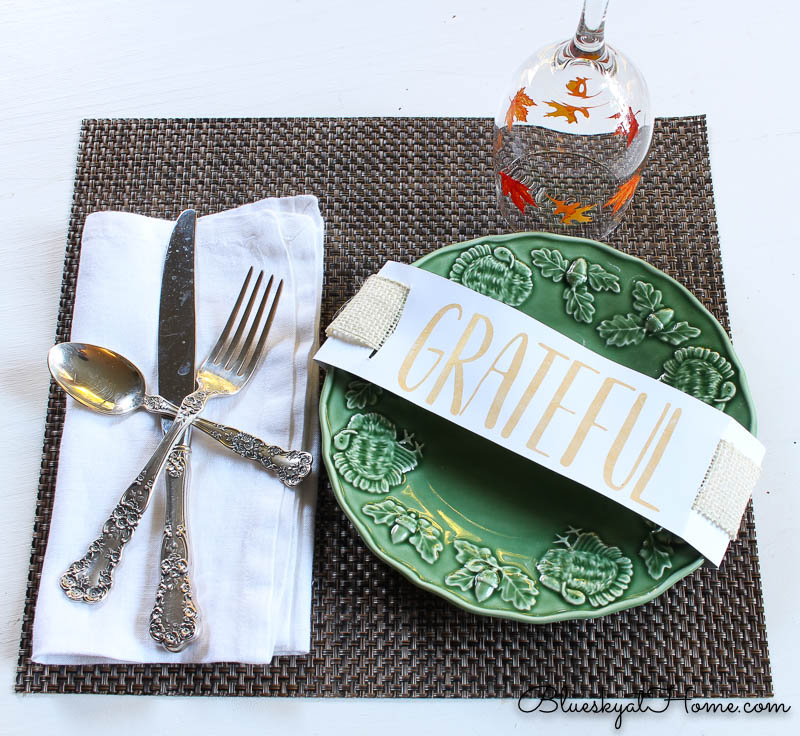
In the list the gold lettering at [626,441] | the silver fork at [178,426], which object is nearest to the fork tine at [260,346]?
the silver fork at [178,426]

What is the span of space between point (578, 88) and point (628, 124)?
44mm

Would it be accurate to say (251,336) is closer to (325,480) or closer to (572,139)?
(325,480)

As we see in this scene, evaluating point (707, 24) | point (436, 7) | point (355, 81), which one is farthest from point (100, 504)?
point (707, 24)

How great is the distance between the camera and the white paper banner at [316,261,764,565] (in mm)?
418

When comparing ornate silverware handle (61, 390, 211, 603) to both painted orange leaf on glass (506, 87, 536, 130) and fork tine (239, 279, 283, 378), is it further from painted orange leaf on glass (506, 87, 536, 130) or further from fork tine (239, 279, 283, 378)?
painted orange leaf on glass (506, 87, 536, 130)

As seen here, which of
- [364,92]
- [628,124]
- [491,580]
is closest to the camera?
[491,580]

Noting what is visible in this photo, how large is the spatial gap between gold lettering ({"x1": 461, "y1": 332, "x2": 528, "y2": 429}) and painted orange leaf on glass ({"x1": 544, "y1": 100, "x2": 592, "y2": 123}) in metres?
0.18

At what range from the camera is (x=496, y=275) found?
485 millimetres

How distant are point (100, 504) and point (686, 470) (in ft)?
1.16

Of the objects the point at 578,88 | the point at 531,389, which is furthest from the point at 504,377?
the point at 578,88

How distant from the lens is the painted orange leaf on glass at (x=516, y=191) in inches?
20.8

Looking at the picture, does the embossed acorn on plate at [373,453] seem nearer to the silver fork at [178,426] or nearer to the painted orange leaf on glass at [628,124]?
the silver fork at [178,426]

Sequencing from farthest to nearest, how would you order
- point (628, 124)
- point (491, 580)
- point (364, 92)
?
1. point (364, 92)
2. point (628, 124)
3. point (491, 580)

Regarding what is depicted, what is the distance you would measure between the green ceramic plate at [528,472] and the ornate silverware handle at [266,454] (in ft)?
0.09
